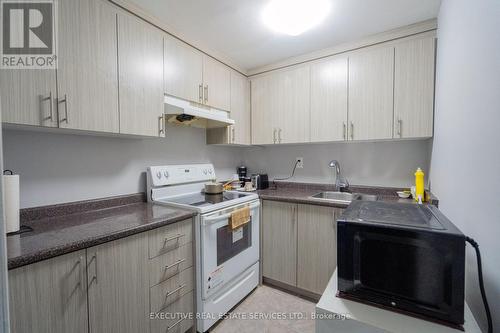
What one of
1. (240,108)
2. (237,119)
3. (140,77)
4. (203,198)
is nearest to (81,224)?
(203,198)

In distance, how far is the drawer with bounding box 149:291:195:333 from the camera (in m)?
1.34

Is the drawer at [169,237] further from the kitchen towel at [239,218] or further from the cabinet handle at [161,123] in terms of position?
the cabinet handle at [161,123]

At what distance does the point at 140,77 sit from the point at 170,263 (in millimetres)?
1289

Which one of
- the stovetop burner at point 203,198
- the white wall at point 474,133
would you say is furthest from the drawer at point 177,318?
the white wall at point 474,133

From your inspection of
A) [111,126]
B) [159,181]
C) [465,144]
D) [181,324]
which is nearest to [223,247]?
[181,324]

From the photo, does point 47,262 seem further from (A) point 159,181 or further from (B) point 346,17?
(B) point 346,17

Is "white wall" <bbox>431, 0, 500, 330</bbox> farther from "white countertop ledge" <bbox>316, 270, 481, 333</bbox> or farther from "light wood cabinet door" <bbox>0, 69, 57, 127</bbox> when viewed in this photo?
"light wood cabinet door" <bbox>0, 69, 57, 127</bbox>

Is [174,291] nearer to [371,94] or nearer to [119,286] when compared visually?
[119,286]

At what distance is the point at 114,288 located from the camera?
113 centimetres

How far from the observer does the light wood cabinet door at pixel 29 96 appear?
1.02m

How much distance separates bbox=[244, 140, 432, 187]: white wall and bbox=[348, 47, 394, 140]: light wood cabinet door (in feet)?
1.14

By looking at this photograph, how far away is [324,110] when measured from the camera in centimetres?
215

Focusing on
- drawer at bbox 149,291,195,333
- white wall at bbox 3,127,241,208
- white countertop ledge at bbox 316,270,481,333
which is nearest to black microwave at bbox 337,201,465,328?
white countertop ledge at bbox 316,270,481,333

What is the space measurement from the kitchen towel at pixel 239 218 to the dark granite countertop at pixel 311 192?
326mm
